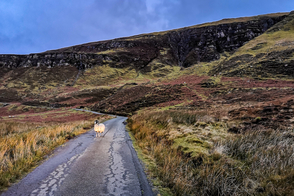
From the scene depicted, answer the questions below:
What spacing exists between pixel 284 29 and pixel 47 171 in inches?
4402

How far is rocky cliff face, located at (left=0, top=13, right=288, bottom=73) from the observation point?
12062 cm

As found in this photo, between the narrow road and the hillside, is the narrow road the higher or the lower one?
the lower one

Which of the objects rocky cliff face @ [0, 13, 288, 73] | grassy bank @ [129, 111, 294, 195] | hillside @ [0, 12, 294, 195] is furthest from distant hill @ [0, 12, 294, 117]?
grassy bank @ [129, 111, 294, 195]

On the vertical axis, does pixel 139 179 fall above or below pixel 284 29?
below

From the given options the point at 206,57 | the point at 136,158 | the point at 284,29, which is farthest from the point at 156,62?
the point at 136,158

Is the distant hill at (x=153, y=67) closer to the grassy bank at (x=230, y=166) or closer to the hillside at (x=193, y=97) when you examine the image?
the hillside at (x=193, y=97)

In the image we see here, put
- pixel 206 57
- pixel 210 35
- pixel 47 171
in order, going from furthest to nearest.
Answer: pixel 210 35, pixel 206 57, pixel 47 171

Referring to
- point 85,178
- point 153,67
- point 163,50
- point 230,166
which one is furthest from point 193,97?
point 163,50

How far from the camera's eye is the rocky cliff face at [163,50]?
120625 millimetres

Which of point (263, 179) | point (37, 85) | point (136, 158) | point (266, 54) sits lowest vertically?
point (136, 158)

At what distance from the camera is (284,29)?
77375 mm

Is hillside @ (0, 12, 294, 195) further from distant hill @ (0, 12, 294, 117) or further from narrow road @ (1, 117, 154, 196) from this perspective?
narrow road @ (1, 117, 154, 196)

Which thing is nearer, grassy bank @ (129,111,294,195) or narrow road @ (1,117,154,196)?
grassy bank @ (129,111,294,195)

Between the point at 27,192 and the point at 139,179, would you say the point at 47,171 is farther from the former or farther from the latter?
the point at 139,179
